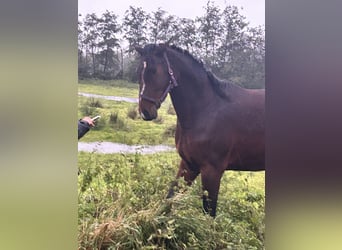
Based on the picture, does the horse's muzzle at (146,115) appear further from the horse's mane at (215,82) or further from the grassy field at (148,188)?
the horse's mane at (215,82)

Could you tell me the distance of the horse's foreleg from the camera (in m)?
2.37

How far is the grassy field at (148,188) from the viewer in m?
2.34

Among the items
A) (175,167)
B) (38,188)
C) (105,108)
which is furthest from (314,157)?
(38,188)

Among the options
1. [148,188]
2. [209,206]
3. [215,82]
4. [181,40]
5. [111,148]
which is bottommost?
[209,206]

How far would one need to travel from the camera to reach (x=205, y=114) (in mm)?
2406

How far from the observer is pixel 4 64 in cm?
221

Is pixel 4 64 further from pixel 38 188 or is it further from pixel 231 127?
pixel 231 127

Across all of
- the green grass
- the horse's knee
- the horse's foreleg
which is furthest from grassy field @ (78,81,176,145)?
the horse's knee

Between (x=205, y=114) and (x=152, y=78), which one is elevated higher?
(x=152, y=78)

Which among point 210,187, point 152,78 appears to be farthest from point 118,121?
point 210,187

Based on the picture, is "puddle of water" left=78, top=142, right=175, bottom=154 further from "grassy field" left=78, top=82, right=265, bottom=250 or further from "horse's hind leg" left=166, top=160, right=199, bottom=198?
"horse's hind leg" left=166, top=160, right=199, bottom=198

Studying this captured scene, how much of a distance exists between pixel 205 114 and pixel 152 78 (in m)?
0.38

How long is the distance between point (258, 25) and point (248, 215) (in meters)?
1.12

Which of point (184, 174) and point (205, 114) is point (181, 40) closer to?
point (205, 114)
